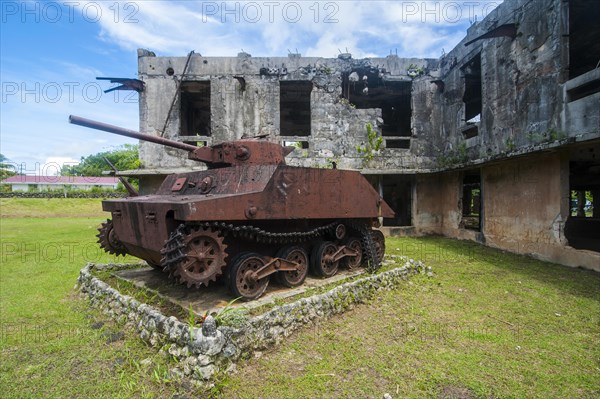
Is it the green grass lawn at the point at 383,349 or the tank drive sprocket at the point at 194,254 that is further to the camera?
the tank drive sprocket at the point at 194,254

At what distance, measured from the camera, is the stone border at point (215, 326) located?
12.2ft

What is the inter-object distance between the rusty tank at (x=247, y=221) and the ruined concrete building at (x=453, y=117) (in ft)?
16.4

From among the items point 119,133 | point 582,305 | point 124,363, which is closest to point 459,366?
point 582,305

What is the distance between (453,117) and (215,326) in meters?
12.4

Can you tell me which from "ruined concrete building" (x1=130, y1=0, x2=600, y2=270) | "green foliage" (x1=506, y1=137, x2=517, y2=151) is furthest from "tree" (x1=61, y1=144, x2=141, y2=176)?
"green foliage" (x1=506, y1=137, x2=517, y2=151)

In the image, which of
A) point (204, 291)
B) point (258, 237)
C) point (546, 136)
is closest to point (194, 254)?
point (258, 237)

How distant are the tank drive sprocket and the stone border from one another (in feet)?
1.84

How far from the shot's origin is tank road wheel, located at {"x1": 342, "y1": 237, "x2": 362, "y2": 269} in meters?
7.11

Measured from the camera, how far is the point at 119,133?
5723mm

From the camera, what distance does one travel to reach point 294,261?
589 centimetres

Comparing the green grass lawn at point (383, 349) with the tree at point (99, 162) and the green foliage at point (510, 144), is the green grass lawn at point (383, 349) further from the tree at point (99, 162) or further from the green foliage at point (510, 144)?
the tree at point (99, 162)

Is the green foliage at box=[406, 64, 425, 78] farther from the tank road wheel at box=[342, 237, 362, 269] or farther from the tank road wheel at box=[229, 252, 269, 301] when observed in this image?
the tank road wheel at box=[229, 252, 269, 301]

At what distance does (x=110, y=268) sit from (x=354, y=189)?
5.59m

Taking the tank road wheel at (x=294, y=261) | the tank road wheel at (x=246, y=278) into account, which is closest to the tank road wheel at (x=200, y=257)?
the tank road wheel at (x=246, y=278)
